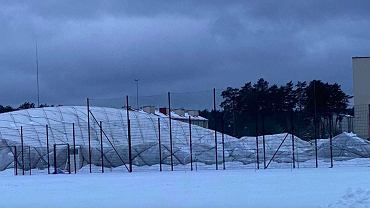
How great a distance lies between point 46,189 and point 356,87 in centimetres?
4324

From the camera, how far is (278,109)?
2413 inches

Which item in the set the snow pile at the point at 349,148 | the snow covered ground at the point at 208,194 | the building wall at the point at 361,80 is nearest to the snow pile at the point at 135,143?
the snow pile at the point at 349,148

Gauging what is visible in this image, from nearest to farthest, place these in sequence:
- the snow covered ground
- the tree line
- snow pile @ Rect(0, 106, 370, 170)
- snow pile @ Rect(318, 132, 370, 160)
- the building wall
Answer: the snow covered ground < snow pile @ Rect(318, 132, 370, 160) < snow pile @ Rect(0, 106, 370, 170) < the tree line < the building wall

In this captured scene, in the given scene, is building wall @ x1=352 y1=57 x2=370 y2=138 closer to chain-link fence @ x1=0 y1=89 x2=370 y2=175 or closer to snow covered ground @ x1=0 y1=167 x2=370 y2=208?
chain-link fence @ x1=0 y1=89 x2=370 y2=175

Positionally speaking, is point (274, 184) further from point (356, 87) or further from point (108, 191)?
point (356, 87)

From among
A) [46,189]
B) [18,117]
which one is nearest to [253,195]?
[46,189]

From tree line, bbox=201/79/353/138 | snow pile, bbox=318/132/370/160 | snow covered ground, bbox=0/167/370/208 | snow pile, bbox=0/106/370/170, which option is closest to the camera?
snow covered ground, bbox=0/167/370/208

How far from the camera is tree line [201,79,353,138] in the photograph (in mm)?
45688

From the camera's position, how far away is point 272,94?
6538cm

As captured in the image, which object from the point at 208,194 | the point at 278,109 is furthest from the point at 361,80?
the point at 208,194

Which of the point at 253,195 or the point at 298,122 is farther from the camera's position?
the point at 298,122

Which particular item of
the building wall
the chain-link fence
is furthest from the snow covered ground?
the building wall

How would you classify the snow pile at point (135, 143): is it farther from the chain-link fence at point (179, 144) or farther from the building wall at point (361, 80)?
the building wall at point (361, 80)

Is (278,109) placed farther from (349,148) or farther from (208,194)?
(208,194)
